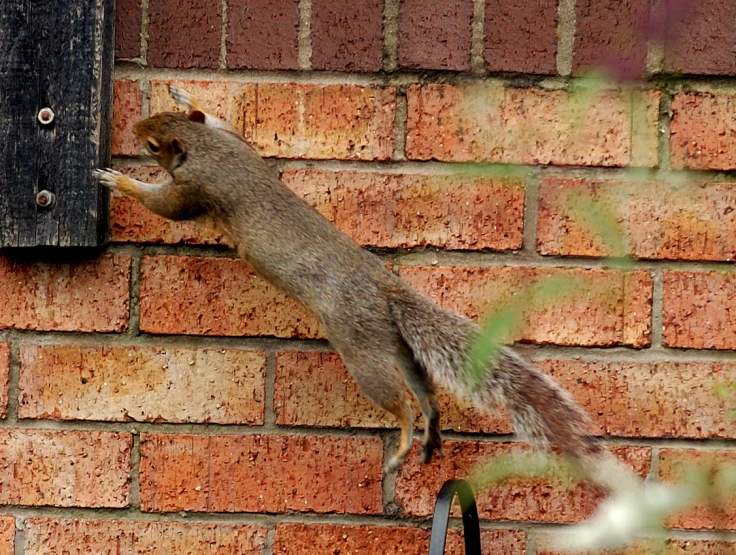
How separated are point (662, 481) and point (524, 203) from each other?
0.39 meters

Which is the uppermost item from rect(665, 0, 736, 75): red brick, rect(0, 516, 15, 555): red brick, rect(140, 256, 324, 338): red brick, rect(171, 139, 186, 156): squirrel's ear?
rect(665, 0, 736, 75): red brick

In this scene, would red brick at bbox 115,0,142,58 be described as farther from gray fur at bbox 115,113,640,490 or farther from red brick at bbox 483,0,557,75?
red brick at bbox 483,0,557,75

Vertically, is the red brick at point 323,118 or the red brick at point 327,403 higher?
the red brick at point 323,118

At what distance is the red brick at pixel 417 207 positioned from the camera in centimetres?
117

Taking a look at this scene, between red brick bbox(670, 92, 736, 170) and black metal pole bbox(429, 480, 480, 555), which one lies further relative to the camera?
red brick bbox(670, 92, 736, 170)

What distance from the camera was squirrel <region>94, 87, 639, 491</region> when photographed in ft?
3.25

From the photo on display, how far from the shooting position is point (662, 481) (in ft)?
3.81

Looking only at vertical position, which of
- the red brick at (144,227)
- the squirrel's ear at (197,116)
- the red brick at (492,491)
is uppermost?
the squirrel's ear at (197,116)

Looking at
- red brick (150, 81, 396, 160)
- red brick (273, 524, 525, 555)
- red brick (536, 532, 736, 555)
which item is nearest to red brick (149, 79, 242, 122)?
red brick (150, 81, 396, 160)

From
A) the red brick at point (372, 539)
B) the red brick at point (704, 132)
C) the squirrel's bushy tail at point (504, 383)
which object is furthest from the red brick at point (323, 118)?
the red brick at point (372, 539)

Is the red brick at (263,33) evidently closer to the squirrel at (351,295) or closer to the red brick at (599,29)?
the squirrel at (351,295)

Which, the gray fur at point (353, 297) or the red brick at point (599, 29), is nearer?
the gray fur at point (353, 297)

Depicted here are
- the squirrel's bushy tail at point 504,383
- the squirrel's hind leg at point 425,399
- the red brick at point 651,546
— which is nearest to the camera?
the squirrel's bushy tail at point 504,383

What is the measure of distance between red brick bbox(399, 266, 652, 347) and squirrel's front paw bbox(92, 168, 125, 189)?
0.36m
